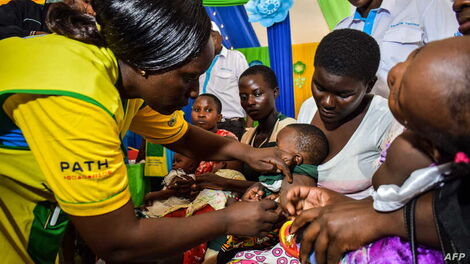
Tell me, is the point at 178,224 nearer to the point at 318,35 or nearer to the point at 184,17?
the point at 184,17

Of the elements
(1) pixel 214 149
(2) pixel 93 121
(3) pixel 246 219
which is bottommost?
(1) pixel 214 149

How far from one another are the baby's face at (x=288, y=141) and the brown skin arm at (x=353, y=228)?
2.90 feet

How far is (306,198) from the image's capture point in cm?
124

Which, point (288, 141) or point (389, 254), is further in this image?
point (288, 141)

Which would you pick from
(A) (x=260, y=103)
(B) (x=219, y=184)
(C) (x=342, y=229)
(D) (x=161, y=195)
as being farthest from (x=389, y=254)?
(D) (x=161, y=195)

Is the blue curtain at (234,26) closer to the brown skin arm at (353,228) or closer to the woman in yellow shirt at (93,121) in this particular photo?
the woman in yellow shirt at (93,121)

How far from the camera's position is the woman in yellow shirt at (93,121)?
103 centimetres

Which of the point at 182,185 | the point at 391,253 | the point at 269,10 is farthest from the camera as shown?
the point at 269,10

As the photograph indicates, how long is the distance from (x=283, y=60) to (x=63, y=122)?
5304 millimetres

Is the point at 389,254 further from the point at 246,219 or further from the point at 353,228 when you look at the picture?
the point at 246,219

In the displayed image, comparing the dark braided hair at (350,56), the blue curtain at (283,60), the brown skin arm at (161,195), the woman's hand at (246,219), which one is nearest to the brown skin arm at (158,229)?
the woman's hand at (246,219)

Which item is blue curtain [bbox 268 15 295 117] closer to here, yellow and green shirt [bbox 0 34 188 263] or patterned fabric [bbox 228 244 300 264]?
patterned fabric [bbox 228 244 300 264]

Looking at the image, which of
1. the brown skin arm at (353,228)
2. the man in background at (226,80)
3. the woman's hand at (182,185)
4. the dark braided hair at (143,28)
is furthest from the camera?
the man in background at (226,80)

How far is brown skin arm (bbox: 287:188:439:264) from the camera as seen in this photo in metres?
0.83
